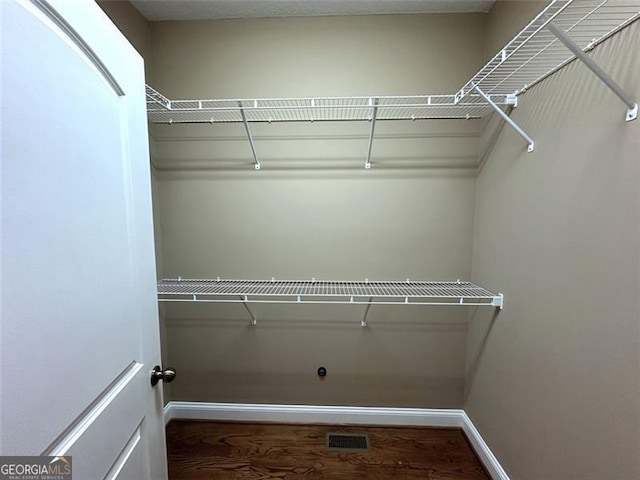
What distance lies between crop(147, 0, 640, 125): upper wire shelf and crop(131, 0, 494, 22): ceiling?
0.46m

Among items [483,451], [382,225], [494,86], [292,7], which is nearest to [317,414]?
[483,451]

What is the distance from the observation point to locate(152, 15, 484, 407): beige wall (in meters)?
1.61

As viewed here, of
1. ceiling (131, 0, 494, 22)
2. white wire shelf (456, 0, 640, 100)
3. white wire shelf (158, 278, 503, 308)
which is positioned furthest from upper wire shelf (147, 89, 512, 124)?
white wire shelf (158, 278, 503, 308)

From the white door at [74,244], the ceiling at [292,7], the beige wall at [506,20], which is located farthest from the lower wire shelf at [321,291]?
the ceiling at [292,7]

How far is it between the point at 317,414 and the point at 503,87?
2144 millimetres

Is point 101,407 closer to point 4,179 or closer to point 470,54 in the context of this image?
point 4,179

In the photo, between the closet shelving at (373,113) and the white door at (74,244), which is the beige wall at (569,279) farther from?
the white door at (74,244)

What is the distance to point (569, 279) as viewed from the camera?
102 cm

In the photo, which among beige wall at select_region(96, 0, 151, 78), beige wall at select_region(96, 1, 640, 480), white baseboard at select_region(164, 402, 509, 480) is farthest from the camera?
white baseboard at select_region(164, 402, 509, 480)

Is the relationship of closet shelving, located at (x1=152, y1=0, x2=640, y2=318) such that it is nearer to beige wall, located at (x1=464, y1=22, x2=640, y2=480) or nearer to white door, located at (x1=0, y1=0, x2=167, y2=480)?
beige wall, located at (x1=464, y1=22, x2=640, y2=480)

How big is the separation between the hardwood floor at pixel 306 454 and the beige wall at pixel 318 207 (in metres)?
0.18

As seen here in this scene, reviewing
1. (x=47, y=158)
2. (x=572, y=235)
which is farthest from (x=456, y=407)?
(x=47, y=158)

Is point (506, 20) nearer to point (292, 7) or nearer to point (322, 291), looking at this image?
point (292, 7)

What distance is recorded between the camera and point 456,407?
186 cm
